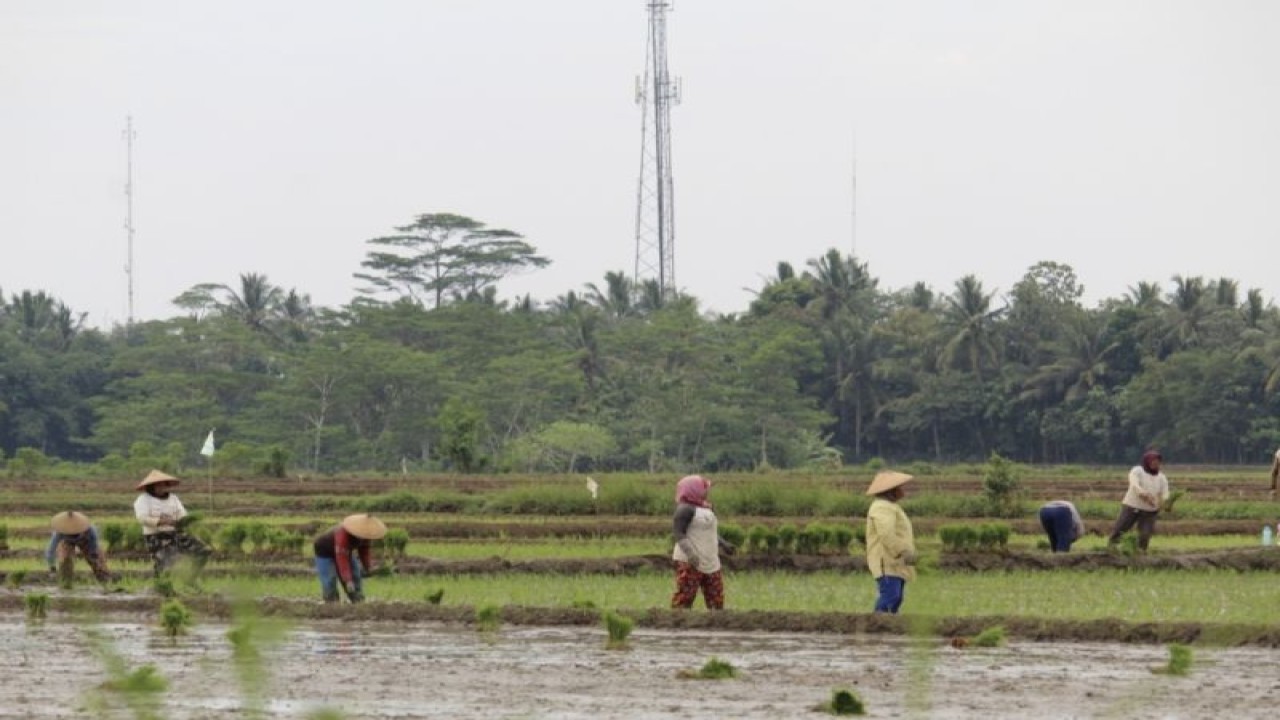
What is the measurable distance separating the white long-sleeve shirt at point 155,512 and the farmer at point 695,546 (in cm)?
487

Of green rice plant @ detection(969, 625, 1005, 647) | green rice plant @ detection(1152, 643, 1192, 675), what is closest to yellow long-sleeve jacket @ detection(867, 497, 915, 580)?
green rice plant @ detection(969, 625, 1005, 647)

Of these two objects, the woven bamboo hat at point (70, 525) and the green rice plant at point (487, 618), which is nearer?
the green rice plant at point (487, 618)

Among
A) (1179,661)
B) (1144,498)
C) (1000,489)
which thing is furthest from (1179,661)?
(1000,489)

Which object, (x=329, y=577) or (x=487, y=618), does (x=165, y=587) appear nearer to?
(x=329, y=577)

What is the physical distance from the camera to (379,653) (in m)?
13.9

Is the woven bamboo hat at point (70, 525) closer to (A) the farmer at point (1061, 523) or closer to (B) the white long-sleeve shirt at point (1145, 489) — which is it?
(A) the farmer at point (1061, 523)

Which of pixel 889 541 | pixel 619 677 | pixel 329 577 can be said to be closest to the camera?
pixel 619 677

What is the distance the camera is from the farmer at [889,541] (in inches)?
582

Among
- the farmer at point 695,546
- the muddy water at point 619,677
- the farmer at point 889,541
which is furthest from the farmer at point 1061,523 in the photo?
the muddy water at point 619,677

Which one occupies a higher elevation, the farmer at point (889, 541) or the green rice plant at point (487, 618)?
the farmer at point (889, 541)

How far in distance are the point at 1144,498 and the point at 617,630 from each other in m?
9.59

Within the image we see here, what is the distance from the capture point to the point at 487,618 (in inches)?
625

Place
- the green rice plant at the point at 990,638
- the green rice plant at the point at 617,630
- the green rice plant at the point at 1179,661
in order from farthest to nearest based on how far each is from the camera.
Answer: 1. the green rice plant at the point at 617,630
2. the green rice plant at the point at 990,638
3. the green rice plant at the point at 1179,661

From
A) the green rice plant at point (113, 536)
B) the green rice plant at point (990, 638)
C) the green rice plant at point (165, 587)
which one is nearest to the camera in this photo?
the green rice plant at point (990, 638)
